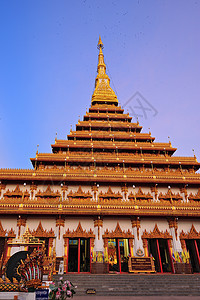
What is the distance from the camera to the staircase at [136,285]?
1502 cm

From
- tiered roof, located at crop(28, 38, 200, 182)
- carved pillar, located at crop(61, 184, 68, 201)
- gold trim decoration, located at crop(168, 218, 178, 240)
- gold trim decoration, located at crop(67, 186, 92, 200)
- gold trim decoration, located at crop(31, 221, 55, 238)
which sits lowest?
gold trim decoration, located at crop(31, 221, 55, 238)

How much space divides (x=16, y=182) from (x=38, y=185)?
2489 mm

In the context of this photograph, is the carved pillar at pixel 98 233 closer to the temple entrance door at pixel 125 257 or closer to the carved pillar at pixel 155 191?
the temple entrance door at pixel 125 257

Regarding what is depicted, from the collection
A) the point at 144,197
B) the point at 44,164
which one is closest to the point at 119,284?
the point at 144,197

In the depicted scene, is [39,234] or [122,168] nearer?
[39,234]

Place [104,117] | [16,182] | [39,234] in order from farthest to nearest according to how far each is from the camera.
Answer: [104,117]
[16,182]
[39,234]

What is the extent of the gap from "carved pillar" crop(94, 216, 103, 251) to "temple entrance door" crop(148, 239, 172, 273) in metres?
5.67

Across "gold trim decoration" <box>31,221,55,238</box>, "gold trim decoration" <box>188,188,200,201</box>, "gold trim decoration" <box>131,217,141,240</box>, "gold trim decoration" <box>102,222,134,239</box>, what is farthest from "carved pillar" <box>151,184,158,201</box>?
"gold trim decoration" <box>31,221,55,238</box>

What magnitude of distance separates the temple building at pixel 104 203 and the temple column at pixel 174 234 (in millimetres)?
92

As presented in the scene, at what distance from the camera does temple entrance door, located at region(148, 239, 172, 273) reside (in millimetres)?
21809

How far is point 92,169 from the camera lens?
28.4m

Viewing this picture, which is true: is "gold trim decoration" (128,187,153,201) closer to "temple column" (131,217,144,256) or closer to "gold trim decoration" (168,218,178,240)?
"temple column" (131,217,144,256)

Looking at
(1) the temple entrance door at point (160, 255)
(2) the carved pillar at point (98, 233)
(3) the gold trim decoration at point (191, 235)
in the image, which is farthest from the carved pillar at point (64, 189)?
(3) the gold trim decoration at point (191, 235)

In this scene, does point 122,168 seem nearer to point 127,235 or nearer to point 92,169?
point 92,169
